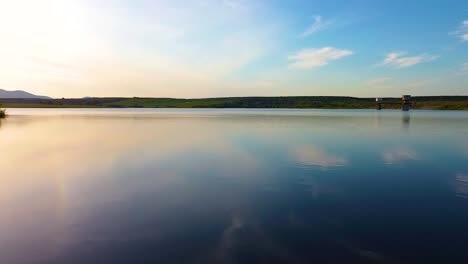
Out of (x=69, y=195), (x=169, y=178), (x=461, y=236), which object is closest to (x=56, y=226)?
(x=69, y=195)

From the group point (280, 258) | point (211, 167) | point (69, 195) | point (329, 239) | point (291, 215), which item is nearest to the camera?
point (280, 258)

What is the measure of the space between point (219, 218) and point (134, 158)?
50.5 feet

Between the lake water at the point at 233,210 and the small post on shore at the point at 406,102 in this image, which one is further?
the small post on shore at the point at 406,102

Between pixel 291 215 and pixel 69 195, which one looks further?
pixel 69 195

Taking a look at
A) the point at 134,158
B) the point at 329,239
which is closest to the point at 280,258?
the point at 329,239

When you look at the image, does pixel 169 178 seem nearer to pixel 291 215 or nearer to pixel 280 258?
pixel 291 215

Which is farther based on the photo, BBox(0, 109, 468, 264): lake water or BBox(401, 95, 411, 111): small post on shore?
BBox(401, 95, 411, 111): small post on shore

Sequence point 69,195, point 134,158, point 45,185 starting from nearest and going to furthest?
point 69,195 → point 45,185 → point 134,158

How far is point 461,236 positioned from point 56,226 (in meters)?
13.0

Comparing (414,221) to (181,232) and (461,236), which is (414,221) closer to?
(461,236)

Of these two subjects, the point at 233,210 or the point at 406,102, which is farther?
the point at 406,102

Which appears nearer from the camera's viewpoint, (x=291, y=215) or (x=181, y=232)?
(x=181, y=232)

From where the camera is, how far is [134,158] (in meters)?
25.0

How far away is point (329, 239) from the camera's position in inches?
380
